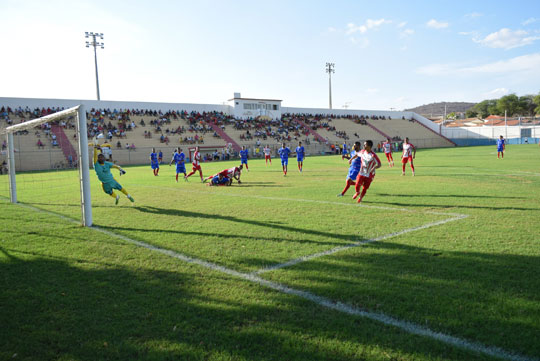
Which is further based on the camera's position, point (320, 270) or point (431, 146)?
point (431, 146)

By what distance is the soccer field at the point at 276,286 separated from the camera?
9.97ft

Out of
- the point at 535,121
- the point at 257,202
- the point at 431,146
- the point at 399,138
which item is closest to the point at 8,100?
the point at 257,202

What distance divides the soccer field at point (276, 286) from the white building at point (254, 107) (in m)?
48.4

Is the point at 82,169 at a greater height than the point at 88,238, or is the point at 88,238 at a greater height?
the point at 82,169

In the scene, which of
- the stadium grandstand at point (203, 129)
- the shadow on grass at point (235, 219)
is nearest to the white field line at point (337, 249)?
the shadow on grass at point (235, 219)

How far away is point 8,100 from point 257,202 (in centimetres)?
3950

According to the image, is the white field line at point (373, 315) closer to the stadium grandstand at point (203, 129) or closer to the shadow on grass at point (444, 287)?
the shadow on grass at point (444, 287)

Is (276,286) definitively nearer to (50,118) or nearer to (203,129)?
(50,118)

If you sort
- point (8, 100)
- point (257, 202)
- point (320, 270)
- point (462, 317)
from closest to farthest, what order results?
point (462, 317)
point (320, 270)
point (257, 202)
point (8, 100)

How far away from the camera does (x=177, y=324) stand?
3396 millimetres

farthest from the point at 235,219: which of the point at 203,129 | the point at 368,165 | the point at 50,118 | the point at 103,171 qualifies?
the point at 203,129

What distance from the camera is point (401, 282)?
423 cm

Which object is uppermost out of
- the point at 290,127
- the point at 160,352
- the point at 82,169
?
the point at 290,127

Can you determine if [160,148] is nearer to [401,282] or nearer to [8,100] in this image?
[8,100]
